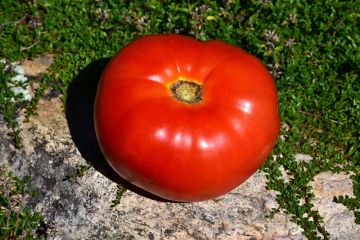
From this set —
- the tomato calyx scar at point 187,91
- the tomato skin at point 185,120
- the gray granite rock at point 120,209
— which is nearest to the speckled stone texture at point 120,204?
the gray granite rock at point 120,209

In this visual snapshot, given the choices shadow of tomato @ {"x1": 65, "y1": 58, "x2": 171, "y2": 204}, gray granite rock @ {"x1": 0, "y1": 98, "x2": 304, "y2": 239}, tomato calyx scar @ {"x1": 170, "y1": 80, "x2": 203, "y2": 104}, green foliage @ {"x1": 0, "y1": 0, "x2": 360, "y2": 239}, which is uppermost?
tomato calyx scar @ {"x1": 170, "y1": 80, "x2": 203, "y2": 104}

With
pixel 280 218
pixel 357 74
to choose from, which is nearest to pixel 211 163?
pixel 280 218

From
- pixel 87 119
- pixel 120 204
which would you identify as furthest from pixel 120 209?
pixel 87 119

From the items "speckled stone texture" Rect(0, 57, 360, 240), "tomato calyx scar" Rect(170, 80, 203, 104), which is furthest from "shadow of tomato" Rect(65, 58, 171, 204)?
"tomato calyx scar" Rect(170, 80, 203, 104)

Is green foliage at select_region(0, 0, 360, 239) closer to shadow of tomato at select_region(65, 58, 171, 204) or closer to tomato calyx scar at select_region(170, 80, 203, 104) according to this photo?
shadow of tomato at select_region(65, 58, 171, 204)

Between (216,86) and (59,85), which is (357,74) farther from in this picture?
(59,85)

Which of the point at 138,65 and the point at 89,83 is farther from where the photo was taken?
the point at 89,83
